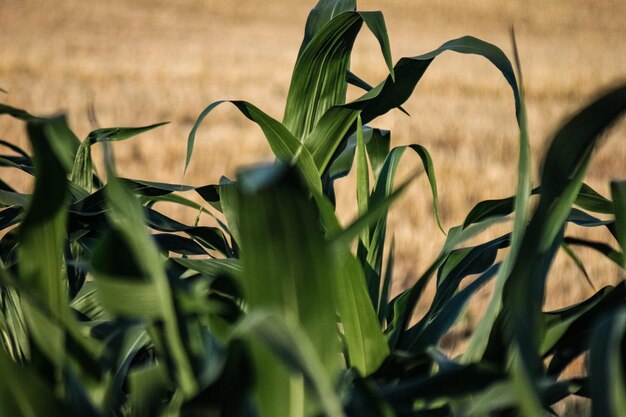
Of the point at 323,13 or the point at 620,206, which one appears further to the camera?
the point at 323,13

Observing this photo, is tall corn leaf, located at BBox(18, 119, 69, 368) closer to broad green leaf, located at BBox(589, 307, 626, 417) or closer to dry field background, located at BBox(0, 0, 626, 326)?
dry field background, located at BBox(0, 0, 626, 326)

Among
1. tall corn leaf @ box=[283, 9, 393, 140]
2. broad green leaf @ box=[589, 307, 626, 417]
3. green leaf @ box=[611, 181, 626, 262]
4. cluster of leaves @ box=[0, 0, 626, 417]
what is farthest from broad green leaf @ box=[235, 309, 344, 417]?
tall corn leaf @ box=[283, 9, 393, 140]

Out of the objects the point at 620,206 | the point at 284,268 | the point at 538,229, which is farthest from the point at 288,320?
the point at 620,206

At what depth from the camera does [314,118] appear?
0.80 m

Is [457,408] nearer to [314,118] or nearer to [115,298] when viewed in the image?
[115,298]

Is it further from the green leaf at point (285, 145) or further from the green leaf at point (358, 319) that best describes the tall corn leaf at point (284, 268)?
the green leaf at point (285, 145)

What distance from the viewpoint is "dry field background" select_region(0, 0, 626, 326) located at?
10.9 feet

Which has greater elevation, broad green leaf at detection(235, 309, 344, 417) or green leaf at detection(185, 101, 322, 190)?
green leaf at detection(185, 101, 322, 190)

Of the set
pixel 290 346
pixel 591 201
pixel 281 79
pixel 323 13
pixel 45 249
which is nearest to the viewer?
pixel 290 346

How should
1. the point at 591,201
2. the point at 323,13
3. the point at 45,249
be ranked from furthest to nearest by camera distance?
the point at 323,13
the point at 591,201
the point at 45,249

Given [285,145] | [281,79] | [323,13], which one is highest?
[281,79]

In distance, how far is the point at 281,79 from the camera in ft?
20.1

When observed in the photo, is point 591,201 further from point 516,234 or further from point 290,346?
point 290,346

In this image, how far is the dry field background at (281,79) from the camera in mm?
3314
